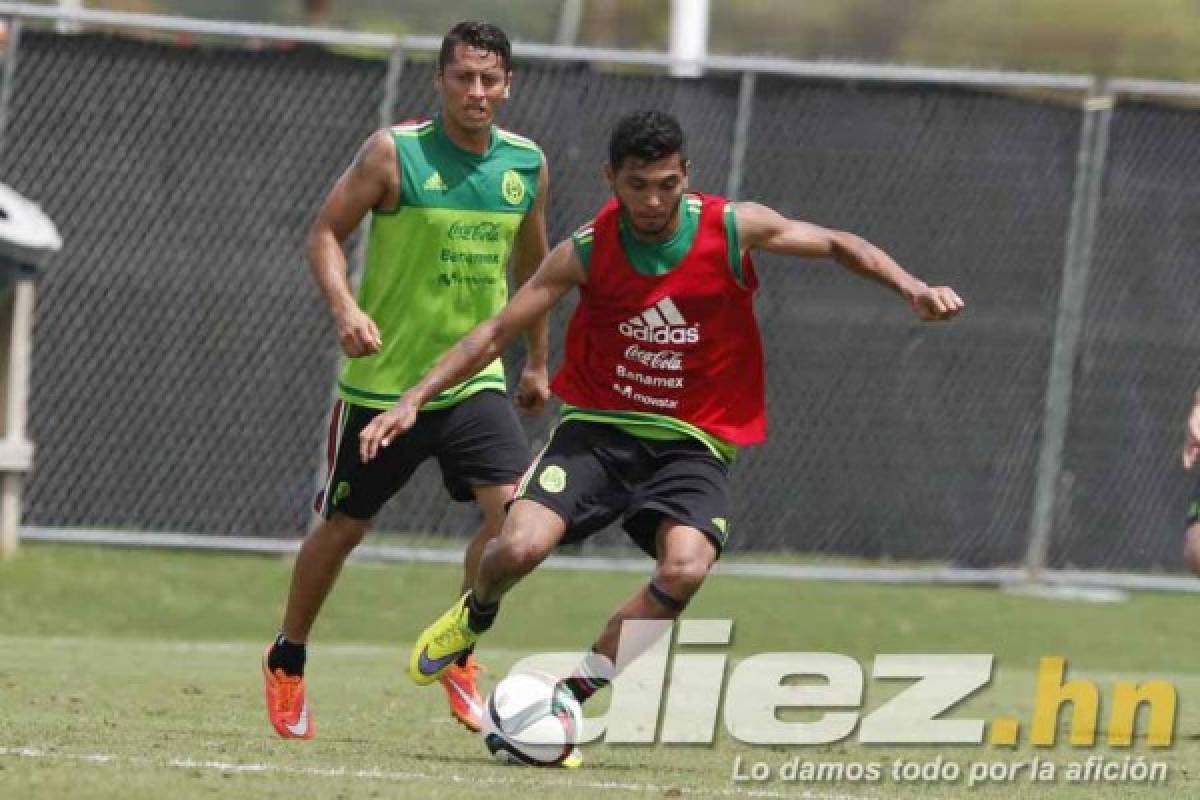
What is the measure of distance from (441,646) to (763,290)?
20.7ft

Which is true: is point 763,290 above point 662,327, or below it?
below

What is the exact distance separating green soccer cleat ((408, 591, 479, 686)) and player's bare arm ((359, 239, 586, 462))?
68 cm

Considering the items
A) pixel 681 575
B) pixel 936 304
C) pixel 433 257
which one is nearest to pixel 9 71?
pixel 433 257

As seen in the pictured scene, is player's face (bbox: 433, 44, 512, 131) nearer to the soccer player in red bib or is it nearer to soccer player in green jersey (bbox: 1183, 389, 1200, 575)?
the soccer player in red bib

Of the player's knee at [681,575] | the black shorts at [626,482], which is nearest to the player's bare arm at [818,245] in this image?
the black shorts at [626,482]

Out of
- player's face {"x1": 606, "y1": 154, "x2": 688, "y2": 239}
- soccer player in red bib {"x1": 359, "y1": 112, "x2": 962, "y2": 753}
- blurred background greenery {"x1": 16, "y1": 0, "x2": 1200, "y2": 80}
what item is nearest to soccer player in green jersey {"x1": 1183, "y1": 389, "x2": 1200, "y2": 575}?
soccer player in red bib {"x1": 359, "y1": 112, "x2": 962, "y2": 753}

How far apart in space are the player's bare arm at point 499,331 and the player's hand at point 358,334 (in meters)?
0.34

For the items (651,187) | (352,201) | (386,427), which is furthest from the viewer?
(352,201)

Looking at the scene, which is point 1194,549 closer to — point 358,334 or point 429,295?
point 429,295

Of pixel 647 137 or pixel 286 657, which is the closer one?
pixel 647 137

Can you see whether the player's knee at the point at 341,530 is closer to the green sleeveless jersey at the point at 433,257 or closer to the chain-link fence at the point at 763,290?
the green sleeveless jersey at the point at 433,257

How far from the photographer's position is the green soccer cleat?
8.88 m

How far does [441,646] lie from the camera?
29.1 ft

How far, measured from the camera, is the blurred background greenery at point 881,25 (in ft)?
116
